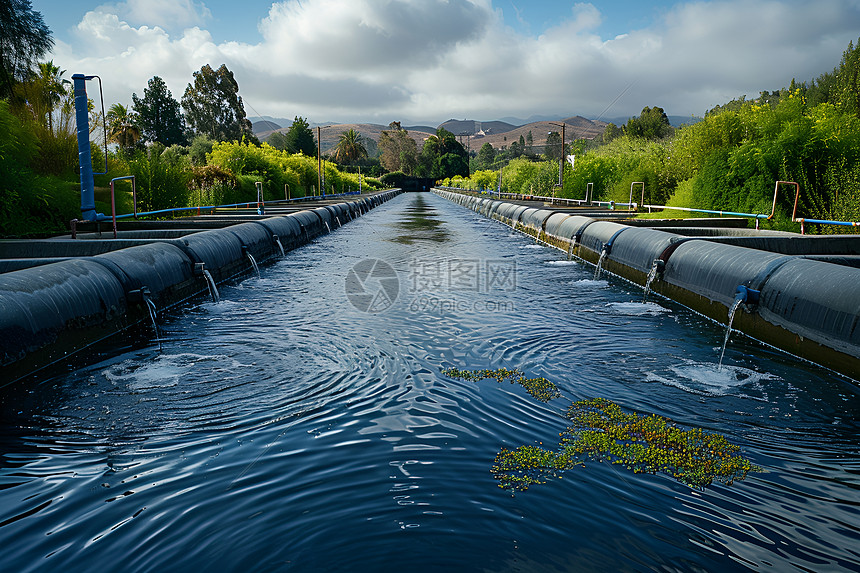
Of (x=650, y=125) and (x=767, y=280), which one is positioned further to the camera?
(x=650, y=125)

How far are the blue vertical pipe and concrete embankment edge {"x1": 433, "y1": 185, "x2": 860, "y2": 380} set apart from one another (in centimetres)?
1107

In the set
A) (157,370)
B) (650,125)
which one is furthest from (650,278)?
(650,125)

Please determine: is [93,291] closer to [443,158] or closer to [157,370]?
[157,370]

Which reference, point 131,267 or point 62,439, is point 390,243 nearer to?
point 131,267

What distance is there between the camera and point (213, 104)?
93.8 meters

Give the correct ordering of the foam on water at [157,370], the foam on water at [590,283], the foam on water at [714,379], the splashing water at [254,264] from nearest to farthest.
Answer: the foam on water at [714,379] < the foam on water at [157,370] < the foam on water at [590,283] < the splashing water at [254,264]

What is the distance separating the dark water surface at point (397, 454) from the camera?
2953 millimetres

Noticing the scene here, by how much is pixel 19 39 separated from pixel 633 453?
23.5 meters

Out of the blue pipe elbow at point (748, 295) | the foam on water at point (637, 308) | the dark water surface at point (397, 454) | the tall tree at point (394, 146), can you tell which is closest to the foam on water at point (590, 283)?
the foam on water at point (637, 308)

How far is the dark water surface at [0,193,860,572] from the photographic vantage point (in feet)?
9.69

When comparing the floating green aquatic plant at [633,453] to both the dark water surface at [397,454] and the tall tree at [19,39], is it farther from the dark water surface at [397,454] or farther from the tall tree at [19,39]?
the tall tree at [19,39]

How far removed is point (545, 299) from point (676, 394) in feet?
14.0

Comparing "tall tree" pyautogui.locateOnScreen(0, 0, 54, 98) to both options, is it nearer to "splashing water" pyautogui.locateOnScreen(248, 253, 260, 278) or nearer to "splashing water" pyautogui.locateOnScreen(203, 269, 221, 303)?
"splashing water" pyautogui.locateOnScreen(248, 253, 260, 278)

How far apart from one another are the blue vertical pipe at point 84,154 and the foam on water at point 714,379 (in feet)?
38.6
